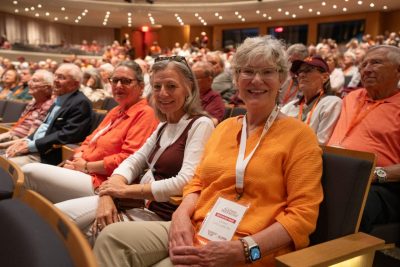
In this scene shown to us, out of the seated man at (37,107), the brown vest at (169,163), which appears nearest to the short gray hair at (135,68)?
the brown vest at (169,163)

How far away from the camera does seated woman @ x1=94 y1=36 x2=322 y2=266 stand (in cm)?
129

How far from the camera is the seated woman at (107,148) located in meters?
2.20

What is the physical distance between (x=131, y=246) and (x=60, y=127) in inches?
79.0

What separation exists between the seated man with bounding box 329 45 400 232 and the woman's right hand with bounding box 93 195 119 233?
3.68 ft

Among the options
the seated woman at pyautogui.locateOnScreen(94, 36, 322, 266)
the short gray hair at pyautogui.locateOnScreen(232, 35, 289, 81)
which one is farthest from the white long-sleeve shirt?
the short gray hair at pyautogui.locateOnScreen(232, 35, 289, 81)

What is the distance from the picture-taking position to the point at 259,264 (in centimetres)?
130

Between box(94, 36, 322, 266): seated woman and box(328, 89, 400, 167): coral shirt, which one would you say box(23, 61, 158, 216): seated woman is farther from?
box(328, 89, 400, 167): coral shirt

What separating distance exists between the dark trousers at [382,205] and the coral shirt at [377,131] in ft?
0.51

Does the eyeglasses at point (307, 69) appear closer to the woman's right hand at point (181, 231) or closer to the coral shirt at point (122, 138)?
the coral shirt at point (122, 138)

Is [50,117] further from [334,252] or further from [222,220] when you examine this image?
[334,252]

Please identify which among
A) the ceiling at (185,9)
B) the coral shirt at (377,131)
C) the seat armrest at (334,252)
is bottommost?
the seat armrest at (334,252)

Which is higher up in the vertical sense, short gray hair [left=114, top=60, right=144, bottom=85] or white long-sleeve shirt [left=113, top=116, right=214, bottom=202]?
short gray hair [left=114, top=60, right=144, bottom=85]

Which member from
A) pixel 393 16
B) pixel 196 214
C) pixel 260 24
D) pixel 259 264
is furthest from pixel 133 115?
pixel 260 24

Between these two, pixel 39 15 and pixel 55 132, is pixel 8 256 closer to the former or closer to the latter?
pixel 55 132
